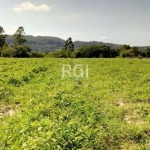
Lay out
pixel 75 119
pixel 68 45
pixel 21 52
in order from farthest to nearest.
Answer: pixel 68 45 < pixel 21 52 < pixel 75 119

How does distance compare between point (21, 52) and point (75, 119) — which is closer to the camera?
point (75, 119)

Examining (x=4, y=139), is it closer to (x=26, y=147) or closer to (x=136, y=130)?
(x=26, y=147)

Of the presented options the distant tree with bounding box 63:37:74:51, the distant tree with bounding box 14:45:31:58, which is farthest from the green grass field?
the distant tree with bounding box 63:37:74:51

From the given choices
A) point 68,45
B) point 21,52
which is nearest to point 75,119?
point 21,52

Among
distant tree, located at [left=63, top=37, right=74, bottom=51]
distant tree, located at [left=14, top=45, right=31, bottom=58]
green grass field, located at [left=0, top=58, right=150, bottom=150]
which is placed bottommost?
green grass field, located at [left=0, top=58, right=150, bottom=150]

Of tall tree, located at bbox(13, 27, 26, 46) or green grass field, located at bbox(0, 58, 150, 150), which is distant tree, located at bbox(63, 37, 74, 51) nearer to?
tall tree, located at bbox(13, 27, 26, 46)

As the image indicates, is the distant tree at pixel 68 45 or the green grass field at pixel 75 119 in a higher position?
the distant tree at pixel 68 45

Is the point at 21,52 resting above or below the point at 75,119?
above

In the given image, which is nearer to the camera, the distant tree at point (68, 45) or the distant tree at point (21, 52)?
the distant tree at point (21, 52)

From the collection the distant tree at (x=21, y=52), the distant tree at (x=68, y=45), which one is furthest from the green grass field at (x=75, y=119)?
the distant tree at (x=68, y=45)

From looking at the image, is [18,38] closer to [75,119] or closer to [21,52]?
[21,52]

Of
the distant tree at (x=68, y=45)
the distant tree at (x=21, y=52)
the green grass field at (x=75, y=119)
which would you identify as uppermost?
the distant tree at (x=68, y=45)

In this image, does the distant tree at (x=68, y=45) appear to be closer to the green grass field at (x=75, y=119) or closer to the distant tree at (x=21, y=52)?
the distant tree at (x=21, y=52)

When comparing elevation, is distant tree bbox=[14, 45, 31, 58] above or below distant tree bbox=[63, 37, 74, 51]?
Answer: below
